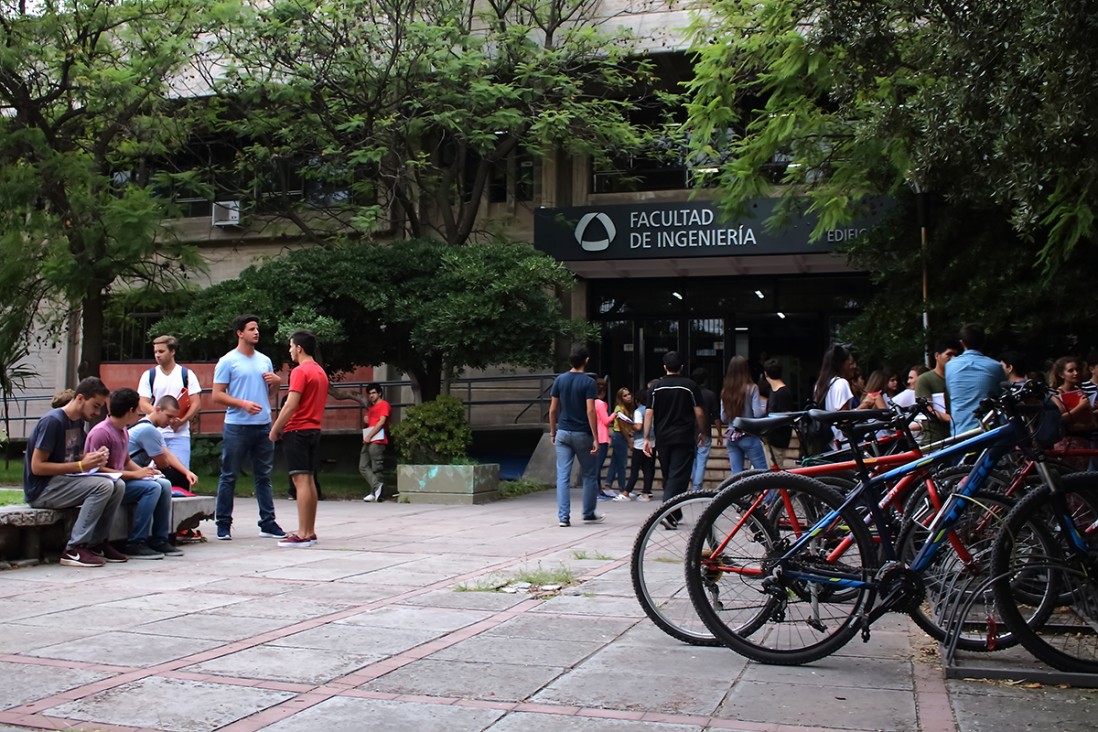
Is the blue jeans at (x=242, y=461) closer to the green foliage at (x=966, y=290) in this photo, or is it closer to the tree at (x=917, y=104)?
the tree at (x=917, y=104)

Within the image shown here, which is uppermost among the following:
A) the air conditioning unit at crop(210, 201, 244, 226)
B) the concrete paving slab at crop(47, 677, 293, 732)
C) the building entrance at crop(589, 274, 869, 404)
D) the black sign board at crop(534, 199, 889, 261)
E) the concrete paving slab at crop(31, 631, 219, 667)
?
the air conditioning unit at crop(210, 201, 244, 226)

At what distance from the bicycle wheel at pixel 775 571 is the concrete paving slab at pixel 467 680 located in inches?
33.7

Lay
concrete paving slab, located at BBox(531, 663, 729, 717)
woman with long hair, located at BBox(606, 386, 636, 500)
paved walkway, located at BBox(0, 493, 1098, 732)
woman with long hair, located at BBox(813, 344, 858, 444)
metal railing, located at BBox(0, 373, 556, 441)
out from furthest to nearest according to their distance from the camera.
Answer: metal railing, located at BBox(0, 373, 556, 441), woman with long hair, located at BBox(606, 386, 636, 500), woman with long hair, located at BBox(813, 344, 858, 444), concrete paving slab, located at BBox(531, 663, 729, 717), paved walkway, located at BBox(0, 493, 1098, 732)

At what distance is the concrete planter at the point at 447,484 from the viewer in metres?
15.4

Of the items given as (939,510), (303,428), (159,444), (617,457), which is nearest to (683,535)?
(939,510)

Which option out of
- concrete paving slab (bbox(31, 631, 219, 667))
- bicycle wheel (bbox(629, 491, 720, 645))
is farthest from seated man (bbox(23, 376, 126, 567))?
bicycle wheel (bbox(629, 491, 720, 645))

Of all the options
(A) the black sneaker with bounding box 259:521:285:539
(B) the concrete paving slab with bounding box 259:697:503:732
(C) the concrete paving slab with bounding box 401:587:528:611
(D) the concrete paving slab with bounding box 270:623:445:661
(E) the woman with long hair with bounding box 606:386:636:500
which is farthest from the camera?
(E) the woman with long hair with bounding box 606:386:636:500

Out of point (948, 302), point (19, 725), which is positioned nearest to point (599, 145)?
point (948, 302)

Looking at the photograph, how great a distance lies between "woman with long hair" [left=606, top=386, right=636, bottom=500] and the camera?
17.0m

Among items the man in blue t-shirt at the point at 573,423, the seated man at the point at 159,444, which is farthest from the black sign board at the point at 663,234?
the seated man at the point at 159,444

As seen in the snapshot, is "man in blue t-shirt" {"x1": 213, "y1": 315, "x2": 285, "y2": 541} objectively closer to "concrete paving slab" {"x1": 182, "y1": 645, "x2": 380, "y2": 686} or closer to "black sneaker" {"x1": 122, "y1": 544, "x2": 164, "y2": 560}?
"black sneaker" {"x1": 122, "y1": 544, "x2": 164, "y2": 560}

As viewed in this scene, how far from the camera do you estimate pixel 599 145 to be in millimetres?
19141

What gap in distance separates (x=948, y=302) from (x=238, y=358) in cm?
887

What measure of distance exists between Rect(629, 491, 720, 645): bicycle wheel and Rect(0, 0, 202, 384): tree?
560 inches
